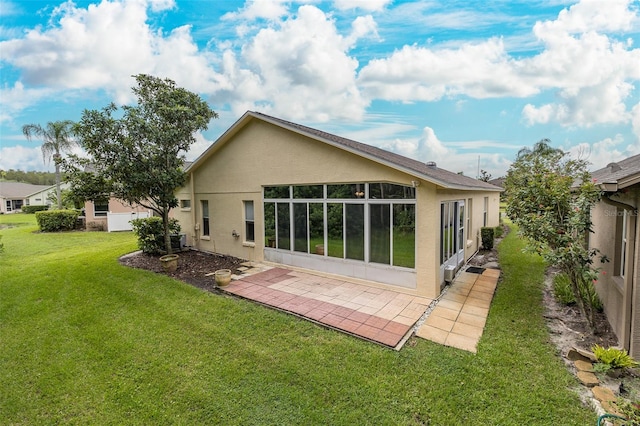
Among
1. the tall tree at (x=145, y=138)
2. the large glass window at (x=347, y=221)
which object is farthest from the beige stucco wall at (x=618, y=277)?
the tall tree at (x=145, y=138)

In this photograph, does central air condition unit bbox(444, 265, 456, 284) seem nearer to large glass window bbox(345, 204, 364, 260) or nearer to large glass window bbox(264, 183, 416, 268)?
large glass window bbox(264, 183, 416, 268)

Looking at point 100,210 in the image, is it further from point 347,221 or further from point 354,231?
point 354,231

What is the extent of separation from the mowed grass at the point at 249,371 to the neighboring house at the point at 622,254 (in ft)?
4.02

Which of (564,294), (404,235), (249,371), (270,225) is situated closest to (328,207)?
(404,235)

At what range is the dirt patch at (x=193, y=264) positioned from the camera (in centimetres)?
970

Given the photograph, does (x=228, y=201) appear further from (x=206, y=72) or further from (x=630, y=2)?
(x=630, y=2)

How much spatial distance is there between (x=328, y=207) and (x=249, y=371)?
5457 mm

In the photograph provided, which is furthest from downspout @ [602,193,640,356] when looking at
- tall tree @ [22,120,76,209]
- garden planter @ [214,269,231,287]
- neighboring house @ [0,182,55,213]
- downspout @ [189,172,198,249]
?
neighboring house @ [0,182,55,213]

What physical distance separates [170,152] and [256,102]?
752 cm

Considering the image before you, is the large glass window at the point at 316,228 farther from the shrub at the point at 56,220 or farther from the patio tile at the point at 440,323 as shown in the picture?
the shrub at the point at 56,220

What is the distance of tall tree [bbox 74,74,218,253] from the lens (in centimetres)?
1000

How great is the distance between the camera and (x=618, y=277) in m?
5.75

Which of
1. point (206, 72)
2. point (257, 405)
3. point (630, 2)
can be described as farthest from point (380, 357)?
point (206, 72)

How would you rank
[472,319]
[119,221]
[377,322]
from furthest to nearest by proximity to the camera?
[119,221]
[472,319]
[377,322]
